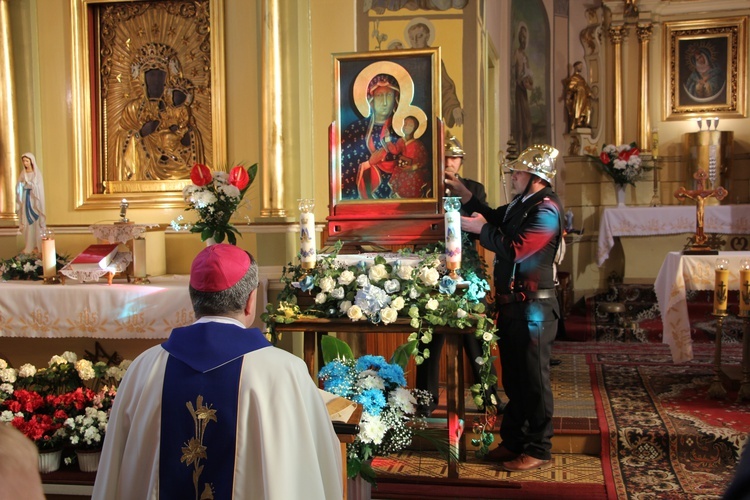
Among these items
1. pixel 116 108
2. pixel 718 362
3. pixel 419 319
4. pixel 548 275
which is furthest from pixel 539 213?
pixel 116 108

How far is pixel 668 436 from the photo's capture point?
5391mm

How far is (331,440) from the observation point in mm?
2711

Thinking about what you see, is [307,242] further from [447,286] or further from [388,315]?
[447,286]

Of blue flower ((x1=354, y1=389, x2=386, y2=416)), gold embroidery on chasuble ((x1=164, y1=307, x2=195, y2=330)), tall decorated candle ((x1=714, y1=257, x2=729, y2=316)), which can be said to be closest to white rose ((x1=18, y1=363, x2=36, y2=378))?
gold embroidery on chasuble ((x1=164, y1=307, x2=195, y2=330))

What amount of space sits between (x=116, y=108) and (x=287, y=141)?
1.68m

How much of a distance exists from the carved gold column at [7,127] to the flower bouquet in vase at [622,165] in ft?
27.3

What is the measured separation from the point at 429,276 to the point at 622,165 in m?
8.29

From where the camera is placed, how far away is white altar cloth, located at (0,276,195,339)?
6.18m

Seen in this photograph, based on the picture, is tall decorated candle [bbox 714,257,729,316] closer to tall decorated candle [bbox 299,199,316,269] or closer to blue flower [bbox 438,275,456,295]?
blue flower [bbox 438,275,456,295]

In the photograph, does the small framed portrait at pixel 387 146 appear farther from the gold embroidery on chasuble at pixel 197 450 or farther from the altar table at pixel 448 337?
the gold embroidery on chasuble at pixel 197 450

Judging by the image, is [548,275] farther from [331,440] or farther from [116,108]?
[116,108]

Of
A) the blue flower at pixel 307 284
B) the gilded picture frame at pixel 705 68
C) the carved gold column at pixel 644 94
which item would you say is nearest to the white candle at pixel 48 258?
the blue flower at pixel 307 284

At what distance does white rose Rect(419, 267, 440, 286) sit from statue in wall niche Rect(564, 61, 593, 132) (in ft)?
28.3

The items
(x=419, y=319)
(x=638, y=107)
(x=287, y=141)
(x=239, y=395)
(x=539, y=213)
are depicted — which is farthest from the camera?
(x=638, y=107)
